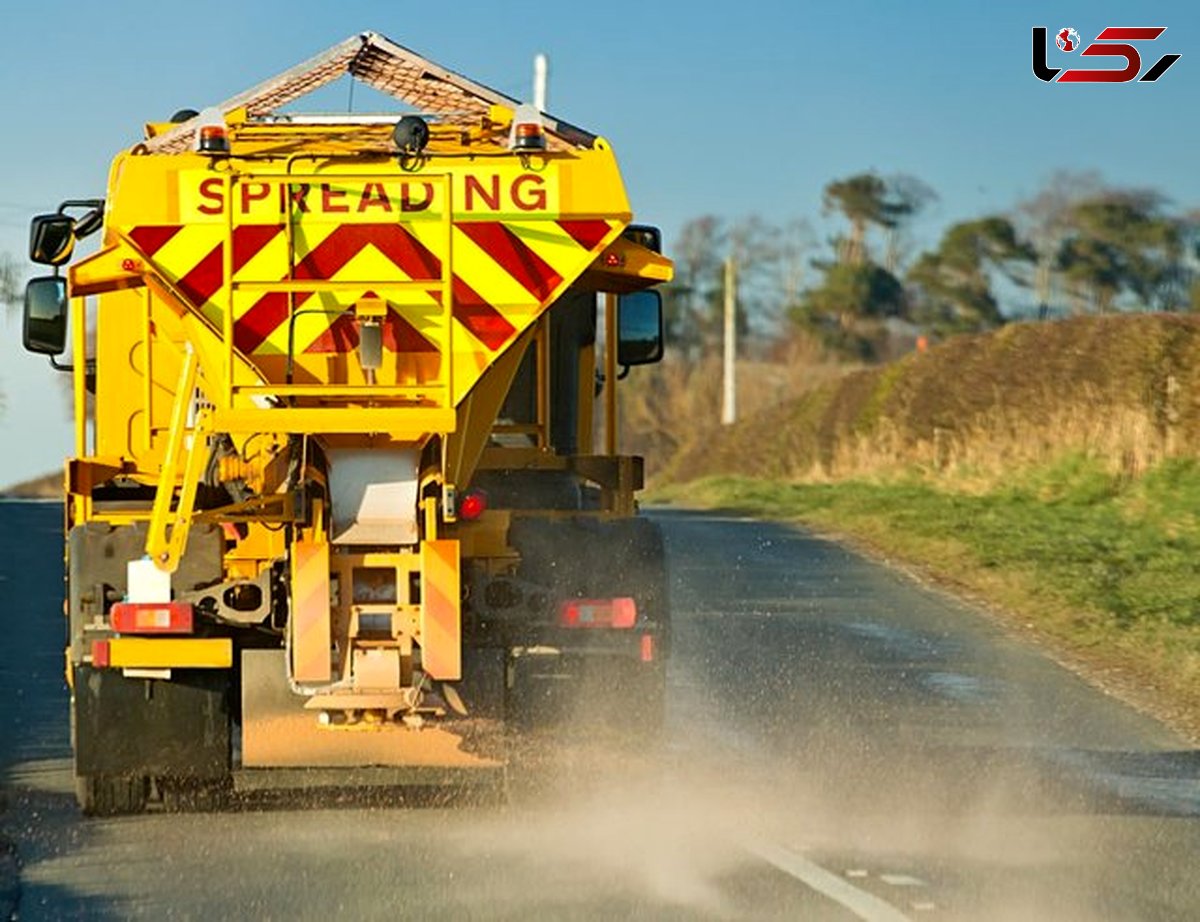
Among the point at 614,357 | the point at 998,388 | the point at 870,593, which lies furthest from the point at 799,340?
the point at 614,357

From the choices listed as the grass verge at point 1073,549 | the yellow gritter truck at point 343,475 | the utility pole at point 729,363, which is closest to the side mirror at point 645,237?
the yellow gritter truck at point 343,475

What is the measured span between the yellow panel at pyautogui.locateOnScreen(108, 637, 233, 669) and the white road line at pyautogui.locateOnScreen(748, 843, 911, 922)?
2.35 meters

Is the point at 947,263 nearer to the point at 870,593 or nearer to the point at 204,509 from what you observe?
the point at 870,593

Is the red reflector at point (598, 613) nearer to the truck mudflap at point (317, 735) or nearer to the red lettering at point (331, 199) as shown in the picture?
the truck mudflap at point (317, 735)

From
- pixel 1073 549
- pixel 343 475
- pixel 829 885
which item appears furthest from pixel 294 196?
pixel 1073 549

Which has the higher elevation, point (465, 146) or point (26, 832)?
point (465, 146)

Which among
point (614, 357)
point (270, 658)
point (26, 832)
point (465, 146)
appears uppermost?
point (465, 146)

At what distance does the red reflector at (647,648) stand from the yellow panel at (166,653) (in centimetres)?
176

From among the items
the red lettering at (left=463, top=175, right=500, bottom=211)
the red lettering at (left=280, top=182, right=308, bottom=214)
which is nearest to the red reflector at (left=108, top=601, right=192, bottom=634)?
the red lettering at (left=280, top=182, right=308, bottom=214)

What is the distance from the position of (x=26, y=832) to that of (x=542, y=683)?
222cm

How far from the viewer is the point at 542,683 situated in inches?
442

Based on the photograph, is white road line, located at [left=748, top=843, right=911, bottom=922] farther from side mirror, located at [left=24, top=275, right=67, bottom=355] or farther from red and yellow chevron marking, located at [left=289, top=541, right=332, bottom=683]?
side mirror, located at [left=24, top=275, right=67, bottom=355]

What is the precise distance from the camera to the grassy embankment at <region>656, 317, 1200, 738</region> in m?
19.4

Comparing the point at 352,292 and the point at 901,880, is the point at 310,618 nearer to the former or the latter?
the point at 352,292
